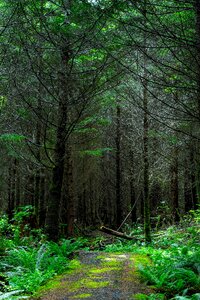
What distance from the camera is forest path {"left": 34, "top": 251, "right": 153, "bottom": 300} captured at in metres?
4.95

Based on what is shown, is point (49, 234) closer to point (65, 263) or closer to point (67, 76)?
point (65, 263)

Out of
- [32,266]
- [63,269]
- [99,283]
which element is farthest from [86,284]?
[32,266]

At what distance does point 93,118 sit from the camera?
11609mm

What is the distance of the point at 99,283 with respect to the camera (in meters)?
5.56

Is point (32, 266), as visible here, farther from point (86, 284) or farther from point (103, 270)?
point (86, 284)

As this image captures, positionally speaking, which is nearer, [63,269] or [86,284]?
[86,284]

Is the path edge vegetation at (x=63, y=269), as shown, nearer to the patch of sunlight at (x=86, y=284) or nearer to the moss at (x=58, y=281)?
the moss at (x=58, y=281)

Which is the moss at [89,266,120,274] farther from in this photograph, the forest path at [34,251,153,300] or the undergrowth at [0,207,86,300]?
the undergrowth at [0,207,86,300]

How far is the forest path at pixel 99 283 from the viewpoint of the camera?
4945mm

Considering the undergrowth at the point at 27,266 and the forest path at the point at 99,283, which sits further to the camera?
the undergrowth at the point at 27,266

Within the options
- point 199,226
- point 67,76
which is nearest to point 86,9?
point 67,76

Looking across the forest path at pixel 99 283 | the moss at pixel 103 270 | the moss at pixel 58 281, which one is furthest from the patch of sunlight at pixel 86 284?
the moss at pixel 103 270

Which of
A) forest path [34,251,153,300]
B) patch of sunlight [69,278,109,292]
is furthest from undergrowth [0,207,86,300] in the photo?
patch of sunlight [69,278,109,292]

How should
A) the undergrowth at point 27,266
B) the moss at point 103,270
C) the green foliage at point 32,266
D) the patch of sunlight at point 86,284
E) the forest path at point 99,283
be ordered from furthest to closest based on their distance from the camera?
the moss at point 103,270 → the green foliage at point 32,266 → the undergrowth at point 27,266 → the patch of sunlight at point 86,284 → the forest path at point 99,283
